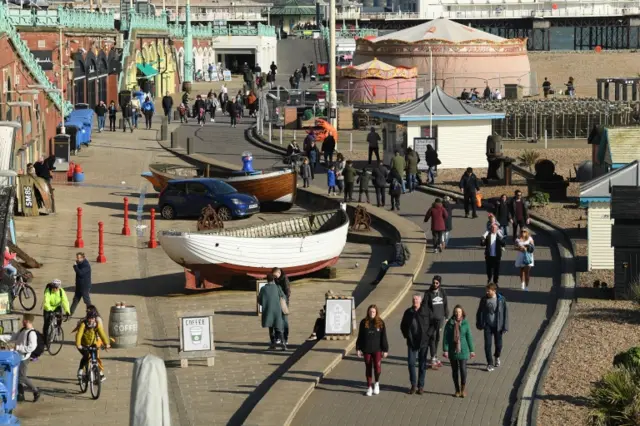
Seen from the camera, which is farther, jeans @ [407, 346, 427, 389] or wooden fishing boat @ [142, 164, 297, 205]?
wooden fishing boat @ [142, 164, 297, 205]

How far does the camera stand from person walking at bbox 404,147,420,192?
43000 millimetres

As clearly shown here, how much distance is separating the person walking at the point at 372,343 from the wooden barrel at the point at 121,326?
4944 mm

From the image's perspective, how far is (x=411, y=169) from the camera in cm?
4309

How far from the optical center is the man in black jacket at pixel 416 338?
20062 millimetres

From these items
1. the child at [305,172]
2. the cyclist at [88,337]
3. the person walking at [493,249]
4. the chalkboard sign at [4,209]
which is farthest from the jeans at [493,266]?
the child at [305,172]

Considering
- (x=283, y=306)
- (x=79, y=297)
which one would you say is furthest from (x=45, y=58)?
(x=283, y=306)

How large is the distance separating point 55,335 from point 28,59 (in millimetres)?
27107

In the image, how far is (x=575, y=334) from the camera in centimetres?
2375

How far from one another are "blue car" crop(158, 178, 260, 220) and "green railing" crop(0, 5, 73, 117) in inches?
334

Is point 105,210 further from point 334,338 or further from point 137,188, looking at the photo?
point 334,338

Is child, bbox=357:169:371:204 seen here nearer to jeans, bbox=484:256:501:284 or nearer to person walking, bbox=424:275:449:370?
jeans, bbox=484:256:501:284

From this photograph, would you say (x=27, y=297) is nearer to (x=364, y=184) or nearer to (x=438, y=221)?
(x=438, y=221)

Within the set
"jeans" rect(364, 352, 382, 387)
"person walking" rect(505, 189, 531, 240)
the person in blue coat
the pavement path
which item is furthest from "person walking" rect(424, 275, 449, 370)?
the person in blue coat

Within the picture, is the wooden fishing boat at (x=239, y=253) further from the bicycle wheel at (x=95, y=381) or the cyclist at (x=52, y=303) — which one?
the bicycle wheel at (x=95, y=381)
